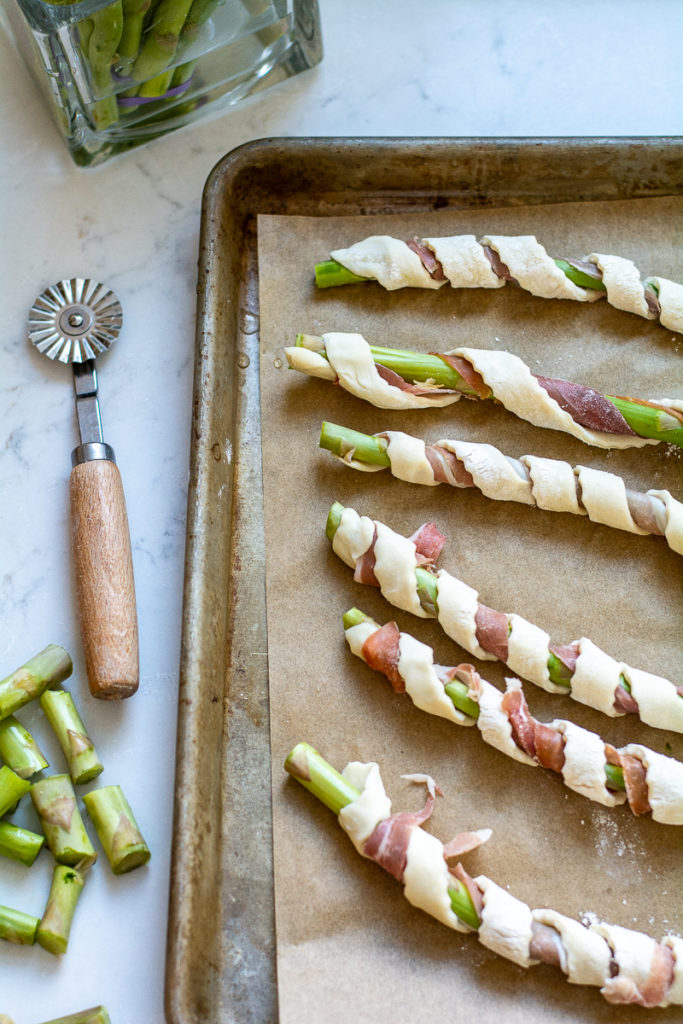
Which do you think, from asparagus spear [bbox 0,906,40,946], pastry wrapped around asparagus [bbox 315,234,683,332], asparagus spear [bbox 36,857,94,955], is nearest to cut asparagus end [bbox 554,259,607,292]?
pastry wrapped around asparagus [bbox 315,234,683,332]

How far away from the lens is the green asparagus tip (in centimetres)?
165

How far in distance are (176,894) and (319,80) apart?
1628 millimetres

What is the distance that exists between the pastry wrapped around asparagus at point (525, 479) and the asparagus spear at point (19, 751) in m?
0.72

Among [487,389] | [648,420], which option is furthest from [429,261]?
[648,420]

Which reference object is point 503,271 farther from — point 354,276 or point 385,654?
point 385,654

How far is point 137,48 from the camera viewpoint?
1750 millimetres

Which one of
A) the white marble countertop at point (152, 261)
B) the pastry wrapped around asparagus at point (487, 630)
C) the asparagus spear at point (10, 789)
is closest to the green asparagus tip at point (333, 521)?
the pastry wrapped around asparagus at point (487, 630)

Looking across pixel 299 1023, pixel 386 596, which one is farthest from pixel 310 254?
pixel 299 1023

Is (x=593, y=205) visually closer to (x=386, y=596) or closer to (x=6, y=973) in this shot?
(x=386, y=596)

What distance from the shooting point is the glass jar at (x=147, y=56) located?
66.2 inches

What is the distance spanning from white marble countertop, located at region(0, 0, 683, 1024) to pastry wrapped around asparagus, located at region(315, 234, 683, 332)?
353mm

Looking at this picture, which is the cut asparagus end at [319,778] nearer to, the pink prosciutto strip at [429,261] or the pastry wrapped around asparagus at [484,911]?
the pastry wrapped around asparagus at [484,911]

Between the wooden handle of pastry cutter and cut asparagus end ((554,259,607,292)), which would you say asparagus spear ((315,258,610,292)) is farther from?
the wooden handle of pastry cutter

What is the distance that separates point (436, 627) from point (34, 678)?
691 mm
